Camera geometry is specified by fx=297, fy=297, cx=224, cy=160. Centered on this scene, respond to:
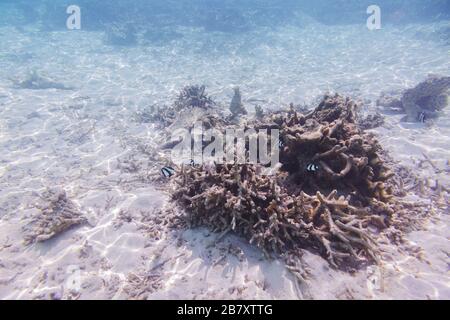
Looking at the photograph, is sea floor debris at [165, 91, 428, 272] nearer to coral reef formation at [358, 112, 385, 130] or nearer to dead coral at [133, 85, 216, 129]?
coral reef formation at [358, 112, 385, 130]

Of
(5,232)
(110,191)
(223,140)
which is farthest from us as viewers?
(223,140)

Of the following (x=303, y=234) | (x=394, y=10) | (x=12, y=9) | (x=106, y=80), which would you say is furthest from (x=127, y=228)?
(x=12, y=9)

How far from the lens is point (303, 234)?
410cm

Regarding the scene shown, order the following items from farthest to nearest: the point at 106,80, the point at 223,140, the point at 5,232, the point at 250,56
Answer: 1. the point at 250,56
2. the point at 106,80
3. the point at 223,140
4. the point at 5,232

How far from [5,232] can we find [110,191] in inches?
74.2

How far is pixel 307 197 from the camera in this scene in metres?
4.46

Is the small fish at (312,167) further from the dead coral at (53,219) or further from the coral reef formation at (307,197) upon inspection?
the dead coral at (53,219)

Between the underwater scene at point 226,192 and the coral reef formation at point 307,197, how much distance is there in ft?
0.07

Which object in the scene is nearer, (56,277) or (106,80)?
(56,277)

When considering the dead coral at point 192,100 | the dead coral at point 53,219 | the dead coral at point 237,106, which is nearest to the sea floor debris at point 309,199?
the dead coral at point 53,219

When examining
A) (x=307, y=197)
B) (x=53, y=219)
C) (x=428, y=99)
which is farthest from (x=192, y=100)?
(x=428, y=99)

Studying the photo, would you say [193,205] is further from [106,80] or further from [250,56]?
[250,56]

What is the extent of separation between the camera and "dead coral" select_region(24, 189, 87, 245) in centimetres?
490

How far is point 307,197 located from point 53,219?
4.23m
